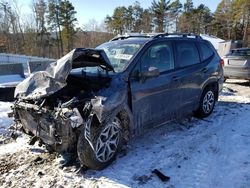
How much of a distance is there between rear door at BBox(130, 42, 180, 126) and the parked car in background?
21.1 feet

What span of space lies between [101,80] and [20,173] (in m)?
1.78

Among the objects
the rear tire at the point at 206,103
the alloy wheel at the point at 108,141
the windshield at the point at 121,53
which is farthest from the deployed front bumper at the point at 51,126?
the rear tire at the point at 206,103

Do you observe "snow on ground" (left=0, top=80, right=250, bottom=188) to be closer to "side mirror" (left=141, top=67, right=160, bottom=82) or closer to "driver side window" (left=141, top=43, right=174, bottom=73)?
"side mirror" (left=141, top=67, right=160, bottom=82)

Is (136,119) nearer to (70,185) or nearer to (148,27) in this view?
(70,185)

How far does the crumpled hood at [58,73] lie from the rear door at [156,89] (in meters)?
0.56

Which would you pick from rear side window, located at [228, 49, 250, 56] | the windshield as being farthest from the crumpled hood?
rear side window, located at [228, 49, 250, 56]

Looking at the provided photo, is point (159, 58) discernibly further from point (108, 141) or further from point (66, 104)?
point (66, 104)

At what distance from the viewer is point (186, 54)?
5.45 m

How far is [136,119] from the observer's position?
425 cm

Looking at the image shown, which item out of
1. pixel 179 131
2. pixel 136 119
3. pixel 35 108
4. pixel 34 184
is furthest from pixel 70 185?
pixel 179 131

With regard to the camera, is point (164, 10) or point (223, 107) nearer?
point (223, 107)

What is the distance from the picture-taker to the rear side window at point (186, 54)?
520 cm

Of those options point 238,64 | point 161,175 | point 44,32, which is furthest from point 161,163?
point 44,32

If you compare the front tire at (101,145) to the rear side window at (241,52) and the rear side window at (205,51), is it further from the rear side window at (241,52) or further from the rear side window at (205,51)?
the rear side window at (241,52)
